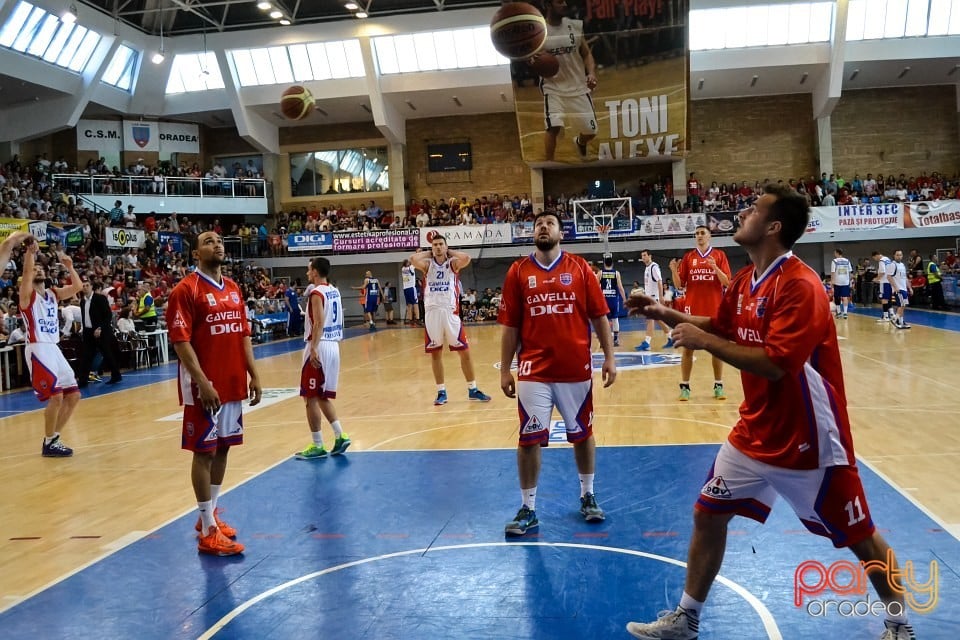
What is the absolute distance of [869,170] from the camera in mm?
30203

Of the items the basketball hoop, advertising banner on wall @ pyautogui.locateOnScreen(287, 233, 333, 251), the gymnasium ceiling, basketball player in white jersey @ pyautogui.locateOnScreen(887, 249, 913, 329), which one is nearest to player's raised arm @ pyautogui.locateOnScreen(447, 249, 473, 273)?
the basketball hoop

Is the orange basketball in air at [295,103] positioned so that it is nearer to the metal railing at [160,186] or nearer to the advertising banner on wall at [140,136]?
the metal railing at [160,186]

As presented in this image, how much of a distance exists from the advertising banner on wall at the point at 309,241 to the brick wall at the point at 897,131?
2136 centimetres

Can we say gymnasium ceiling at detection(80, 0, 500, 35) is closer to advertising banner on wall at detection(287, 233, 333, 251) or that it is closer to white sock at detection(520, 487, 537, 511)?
advertising banner on wall at detection(287, 233, 333, 251)

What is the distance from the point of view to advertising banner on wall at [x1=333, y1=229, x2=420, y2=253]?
28969mm

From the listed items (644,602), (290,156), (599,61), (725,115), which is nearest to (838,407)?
(644,602)

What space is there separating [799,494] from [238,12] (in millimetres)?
32073

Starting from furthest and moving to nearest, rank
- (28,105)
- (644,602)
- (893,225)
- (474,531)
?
1. (28,105)
2. (893,225)
3. (474,531)
4. (644,602)

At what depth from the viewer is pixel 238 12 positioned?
29.7 m

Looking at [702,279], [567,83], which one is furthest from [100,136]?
[702,279]

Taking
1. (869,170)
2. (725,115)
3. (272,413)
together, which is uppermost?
(725,115)

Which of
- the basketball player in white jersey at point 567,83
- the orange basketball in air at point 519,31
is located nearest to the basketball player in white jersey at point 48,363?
the orange basketball in air at point 519,31

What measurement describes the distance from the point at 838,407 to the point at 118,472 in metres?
6.10

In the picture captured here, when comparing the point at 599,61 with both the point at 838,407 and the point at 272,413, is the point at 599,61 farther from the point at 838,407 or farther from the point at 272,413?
the point at 838,407
